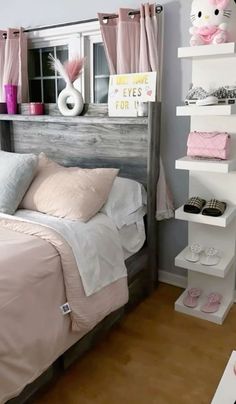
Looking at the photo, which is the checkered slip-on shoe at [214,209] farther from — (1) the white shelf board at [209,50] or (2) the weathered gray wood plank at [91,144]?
(1) the white shelf board at [209,50]

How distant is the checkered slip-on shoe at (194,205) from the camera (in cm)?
221

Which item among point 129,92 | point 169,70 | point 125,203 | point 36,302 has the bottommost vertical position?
point 36,302

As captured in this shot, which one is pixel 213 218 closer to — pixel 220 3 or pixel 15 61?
pixel 220 3

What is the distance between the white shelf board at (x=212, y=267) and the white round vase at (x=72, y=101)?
1248mm

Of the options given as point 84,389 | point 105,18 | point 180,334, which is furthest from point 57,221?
point 105,18

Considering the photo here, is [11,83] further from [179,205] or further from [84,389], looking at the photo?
[84,389]

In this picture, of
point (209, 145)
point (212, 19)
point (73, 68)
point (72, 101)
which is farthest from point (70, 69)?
point (209, 145)

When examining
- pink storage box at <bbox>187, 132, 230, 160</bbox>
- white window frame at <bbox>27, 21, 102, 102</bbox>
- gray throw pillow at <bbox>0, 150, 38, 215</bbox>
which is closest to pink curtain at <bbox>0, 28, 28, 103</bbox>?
white window frame at <bbox>27, 21, 102, 102</bbox>

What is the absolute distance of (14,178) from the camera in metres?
2.22

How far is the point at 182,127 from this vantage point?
2465mm

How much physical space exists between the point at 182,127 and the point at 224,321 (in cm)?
126

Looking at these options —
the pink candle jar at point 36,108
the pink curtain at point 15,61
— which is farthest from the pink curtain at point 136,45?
the pink curtain at point 15,61

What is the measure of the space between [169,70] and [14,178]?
122 cm

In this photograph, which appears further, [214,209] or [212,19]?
[214,209]
